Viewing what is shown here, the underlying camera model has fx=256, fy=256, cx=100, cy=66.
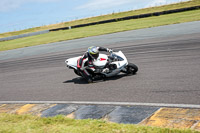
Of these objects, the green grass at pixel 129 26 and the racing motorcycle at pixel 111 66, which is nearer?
the racing motorcycle at pixel 111 66

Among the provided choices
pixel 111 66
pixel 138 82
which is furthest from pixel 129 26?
pixel 138 82

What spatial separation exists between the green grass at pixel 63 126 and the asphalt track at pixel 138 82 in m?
1.70

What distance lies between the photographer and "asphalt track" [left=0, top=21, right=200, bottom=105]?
7.25 m

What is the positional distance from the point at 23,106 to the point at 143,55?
7.03 metres

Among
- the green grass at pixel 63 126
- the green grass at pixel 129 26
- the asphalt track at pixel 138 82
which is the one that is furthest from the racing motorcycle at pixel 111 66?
the green grass at pixel 129 26

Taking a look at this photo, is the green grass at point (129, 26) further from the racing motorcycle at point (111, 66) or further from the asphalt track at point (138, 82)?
the racing motorcycle at point (111, 66)

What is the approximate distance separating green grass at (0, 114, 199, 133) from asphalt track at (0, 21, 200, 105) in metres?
1.70

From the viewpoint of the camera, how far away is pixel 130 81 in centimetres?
899

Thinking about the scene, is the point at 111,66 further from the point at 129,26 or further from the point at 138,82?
the point at 129,26

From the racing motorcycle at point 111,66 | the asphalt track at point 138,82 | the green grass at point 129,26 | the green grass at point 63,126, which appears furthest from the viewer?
the green grass at point 129,26

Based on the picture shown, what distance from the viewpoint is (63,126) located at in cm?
568

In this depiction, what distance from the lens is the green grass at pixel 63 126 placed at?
5004 mm

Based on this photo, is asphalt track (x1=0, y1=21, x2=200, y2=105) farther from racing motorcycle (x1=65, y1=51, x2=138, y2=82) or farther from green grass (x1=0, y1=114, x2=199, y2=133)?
green grass (x1=0, y1=114, x2=199, y2=133)

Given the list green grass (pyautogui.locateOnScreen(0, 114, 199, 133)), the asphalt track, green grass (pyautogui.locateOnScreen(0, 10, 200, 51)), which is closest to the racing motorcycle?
the asphalt track
